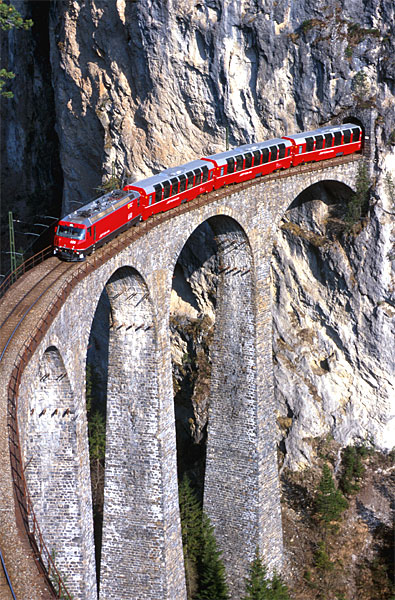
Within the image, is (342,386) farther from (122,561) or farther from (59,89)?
(59,89)

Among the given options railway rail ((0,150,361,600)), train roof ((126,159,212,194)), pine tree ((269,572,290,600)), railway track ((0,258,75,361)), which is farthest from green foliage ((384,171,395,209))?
pine tree ((269,572,290,600))

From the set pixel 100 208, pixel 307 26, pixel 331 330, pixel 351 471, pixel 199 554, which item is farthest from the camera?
pixel 331 330

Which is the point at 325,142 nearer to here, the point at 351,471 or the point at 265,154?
the point at 265,154

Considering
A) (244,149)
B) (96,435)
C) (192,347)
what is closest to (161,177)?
(244,149)

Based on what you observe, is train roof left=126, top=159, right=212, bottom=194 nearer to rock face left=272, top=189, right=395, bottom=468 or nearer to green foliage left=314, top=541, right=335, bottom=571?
rock face left=272, top=189, right=395, bottom=468

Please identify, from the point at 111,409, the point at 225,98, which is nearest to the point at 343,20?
the point at 225,98

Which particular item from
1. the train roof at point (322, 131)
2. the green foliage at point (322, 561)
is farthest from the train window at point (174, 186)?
the green foliage at point (322, 561)

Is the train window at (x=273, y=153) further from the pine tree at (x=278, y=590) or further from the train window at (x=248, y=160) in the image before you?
the pine tree at (x=278, y=590)
